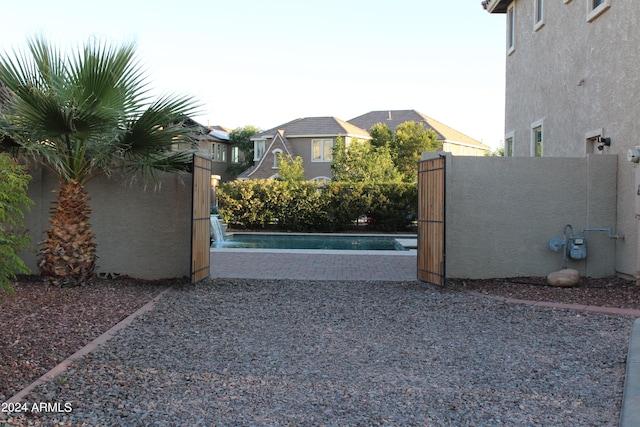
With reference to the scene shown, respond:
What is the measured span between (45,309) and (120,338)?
5.46ft

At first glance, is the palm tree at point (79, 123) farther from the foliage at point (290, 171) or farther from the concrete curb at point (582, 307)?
the foliage at point (290, 171)

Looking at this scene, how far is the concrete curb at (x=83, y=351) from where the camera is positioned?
4.19 m

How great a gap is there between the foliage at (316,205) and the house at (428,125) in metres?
24.0

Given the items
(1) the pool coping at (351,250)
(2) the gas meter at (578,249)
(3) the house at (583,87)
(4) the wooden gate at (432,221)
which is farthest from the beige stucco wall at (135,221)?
(3) the house at (583,87)

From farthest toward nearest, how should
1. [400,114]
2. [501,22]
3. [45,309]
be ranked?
[400,114] → [501,22] → [45,309]

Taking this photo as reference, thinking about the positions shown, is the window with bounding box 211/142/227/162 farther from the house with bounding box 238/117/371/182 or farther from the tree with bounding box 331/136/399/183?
the tree with bounding box 331/136/399/183

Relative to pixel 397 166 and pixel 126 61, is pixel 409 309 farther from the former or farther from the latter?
pixel 397 166

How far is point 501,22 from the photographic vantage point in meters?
17.5

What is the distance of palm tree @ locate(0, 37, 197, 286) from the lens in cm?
774

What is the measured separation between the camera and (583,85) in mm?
10867

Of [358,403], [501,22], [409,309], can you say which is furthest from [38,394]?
[501,22]

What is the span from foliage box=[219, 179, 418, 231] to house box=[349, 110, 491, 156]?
2403cm

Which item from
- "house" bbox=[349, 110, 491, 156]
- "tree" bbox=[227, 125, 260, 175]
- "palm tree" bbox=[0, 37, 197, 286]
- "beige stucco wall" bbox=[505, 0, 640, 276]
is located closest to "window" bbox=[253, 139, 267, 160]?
"tree" bbox=[227, 125, 260, 175]

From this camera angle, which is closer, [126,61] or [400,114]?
[126,61]
